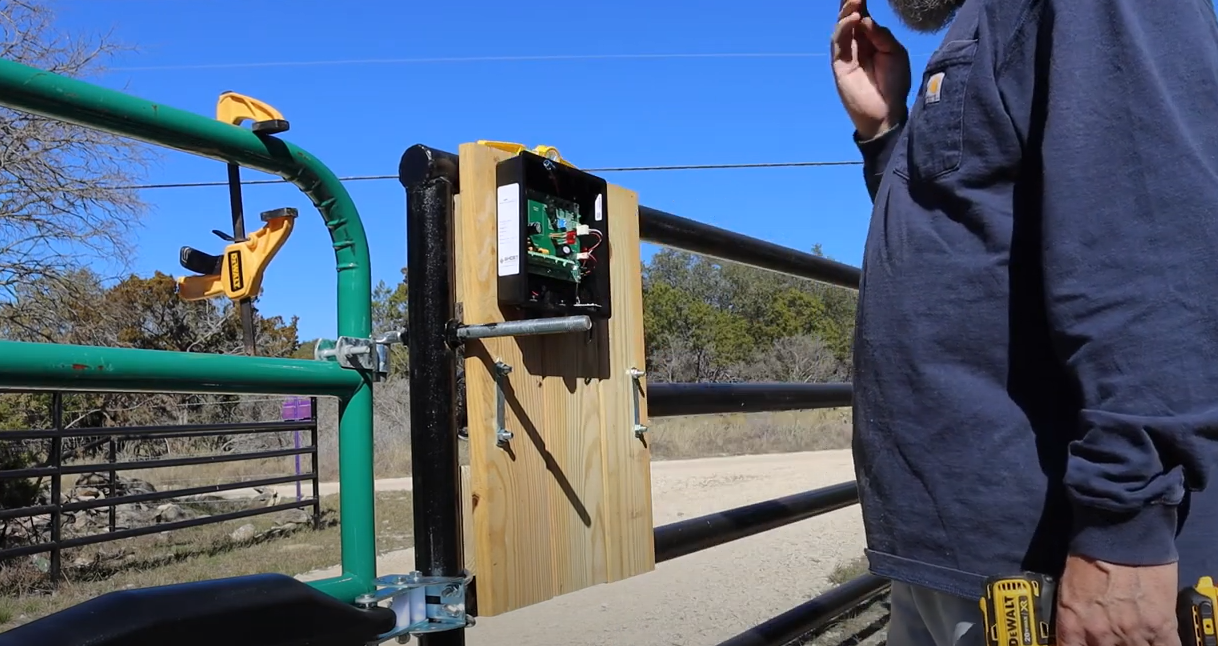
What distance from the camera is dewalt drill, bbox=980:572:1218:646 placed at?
101cm

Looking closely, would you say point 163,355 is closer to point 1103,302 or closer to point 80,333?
point 1103,302

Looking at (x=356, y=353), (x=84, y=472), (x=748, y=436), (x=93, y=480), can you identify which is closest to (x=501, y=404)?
(x=356, y=353)

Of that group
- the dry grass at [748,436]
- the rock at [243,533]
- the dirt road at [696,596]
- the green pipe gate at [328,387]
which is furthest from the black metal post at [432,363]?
the dry grass at [748,436]

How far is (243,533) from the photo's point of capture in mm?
10492

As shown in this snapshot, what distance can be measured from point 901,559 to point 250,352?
100 cm

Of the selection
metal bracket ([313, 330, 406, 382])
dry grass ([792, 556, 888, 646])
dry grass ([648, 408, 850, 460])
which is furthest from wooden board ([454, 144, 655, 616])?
dry grass ([648, 408, 850, 460])

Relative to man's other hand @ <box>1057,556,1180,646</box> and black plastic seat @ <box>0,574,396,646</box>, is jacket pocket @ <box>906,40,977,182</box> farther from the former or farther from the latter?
black plastic seat @ <box>0,574,396,646</box>

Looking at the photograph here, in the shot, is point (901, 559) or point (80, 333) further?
point (80, 333)

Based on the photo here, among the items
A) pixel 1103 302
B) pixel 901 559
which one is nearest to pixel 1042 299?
pixel 1103 302

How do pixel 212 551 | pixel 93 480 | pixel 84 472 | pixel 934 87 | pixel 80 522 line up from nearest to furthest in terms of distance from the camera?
pixel 934 87 → pixel 84 472 → pixel 212 551 → pixel 80 522 → pixel 93 480

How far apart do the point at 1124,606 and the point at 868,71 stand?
3.08 ft

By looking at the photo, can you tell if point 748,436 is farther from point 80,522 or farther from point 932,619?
point 932,619

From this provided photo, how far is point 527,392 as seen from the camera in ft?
4.86

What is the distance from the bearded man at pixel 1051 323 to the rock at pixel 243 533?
32.9 feet
